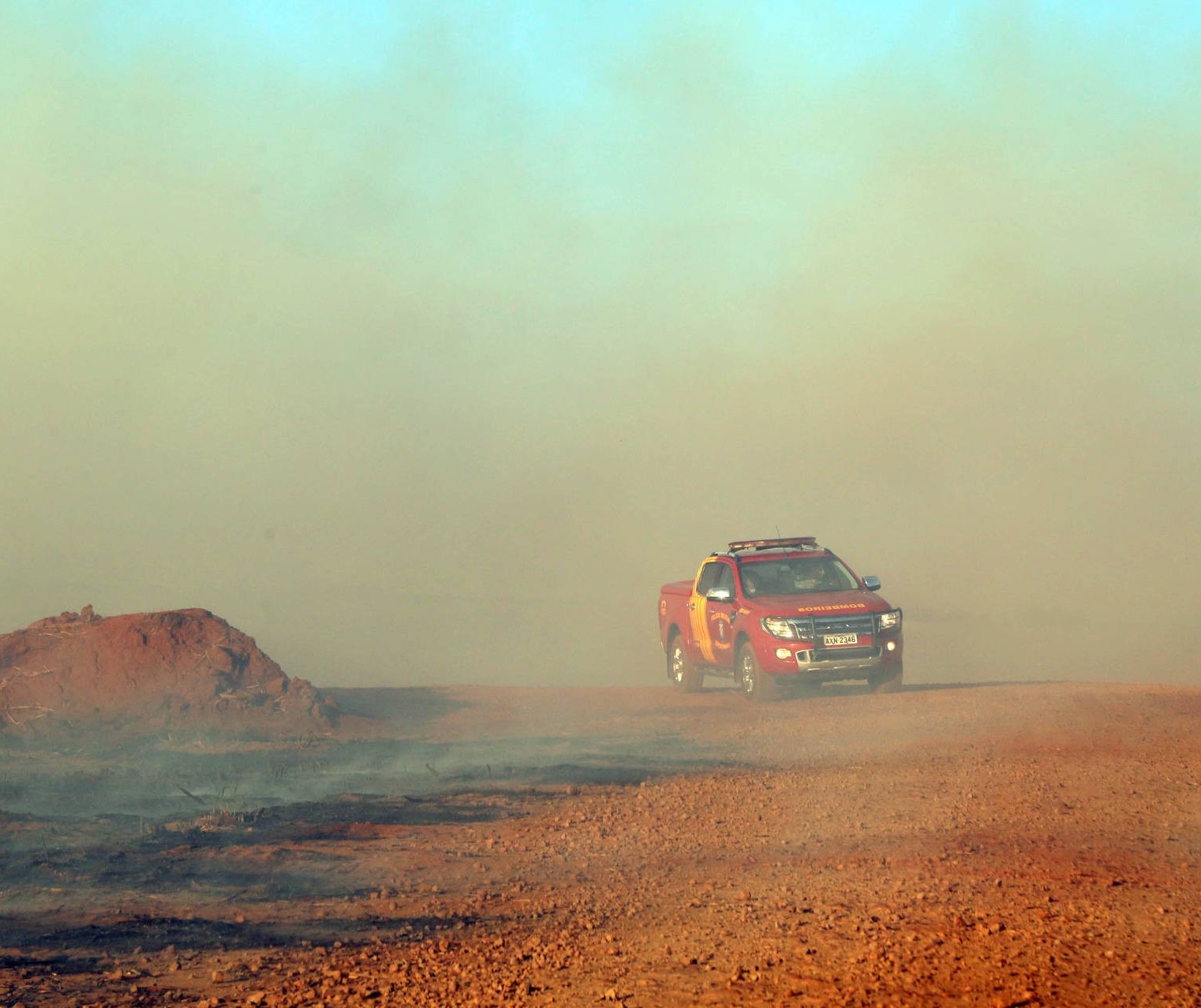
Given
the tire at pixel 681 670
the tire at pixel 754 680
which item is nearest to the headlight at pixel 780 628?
the tire at pixel 754 680

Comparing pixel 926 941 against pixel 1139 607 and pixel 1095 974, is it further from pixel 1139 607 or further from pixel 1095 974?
pixel 1139 607


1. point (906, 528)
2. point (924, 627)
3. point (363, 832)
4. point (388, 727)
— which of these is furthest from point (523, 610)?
point (363, 832)

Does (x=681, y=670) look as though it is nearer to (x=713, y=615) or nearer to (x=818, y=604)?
(x=713, y=615)

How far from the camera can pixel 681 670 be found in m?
18.3

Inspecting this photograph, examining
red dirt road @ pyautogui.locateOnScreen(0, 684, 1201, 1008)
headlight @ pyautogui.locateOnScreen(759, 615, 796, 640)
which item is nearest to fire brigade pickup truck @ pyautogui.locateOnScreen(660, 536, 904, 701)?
headlight @ pyautogui.locateOnScreen(759, 615, 796, 640)

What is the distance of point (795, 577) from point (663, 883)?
33.5 ft

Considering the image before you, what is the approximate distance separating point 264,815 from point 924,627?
27.8 meters

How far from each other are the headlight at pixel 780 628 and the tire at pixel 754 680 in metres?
0.48

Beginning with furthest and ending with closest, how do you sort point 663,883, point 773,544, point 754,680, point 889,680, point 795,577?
point 773,544 < point 795,577 < point 889,680 < point 754,680 < point 663,883

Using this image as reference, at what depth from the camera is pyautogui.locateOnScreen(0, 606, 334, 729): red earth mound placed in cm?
1497

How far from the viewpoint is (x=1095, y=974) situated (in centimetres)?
503

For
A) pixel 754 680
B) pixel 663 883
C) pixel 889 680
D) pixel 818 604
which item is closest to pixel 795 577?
pixel 818 604

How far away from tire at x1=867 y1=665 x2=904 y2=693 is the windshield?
1.28m

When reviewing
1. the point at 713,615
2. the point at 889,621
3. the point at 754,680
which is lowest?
the point at 754,680
